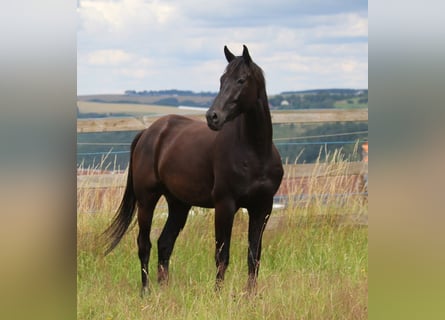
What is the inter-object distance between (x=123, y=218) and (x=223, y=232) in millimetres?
1040

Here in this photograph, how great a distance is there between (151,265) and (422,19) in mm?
4145

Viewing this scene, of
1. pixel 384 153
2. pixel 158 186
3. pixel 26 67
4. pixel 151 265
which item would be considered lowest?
pixel 151 265

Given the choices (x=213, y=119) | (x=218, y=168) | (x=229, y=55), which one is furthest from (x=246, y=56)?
(x=218, y=168)

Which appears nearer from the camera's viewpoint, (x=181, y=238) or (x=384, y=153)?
(x=384, y=153)

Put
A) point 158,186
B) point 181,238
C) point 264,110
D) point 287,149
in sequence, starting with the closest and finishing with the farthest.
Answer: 1. point 264,110
2. point 158,186
3. point 181,238
4. point 287,149

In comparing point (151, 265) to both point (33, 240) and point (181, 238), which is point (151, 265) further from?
point (33, 240)

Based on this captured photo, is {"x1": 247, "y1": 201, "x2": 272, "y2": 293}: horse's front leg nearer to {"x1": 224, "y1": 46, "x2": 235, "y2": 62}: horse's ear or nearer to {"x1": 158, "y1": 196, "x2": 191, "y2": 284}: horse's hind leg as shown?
{"x1": 158, "y1": 196, "x2": 191, "y2": 284}: horse's hind leg

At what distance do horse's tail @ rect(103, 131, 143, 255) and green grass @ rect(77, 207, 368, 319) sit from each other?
200 mm

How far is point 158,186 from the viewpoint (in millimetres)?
4652

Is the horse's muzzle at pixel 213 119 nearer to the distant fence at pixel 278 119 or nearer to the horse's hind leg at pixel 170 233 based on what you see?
the horse's hind leg at pixel 170 233

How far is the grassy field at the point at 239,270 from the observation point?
3279 mm

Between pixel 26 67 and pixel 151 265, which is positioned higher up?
pixel 26 67

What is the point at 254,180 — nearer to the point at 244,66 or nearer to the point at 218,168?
the point at 218,168

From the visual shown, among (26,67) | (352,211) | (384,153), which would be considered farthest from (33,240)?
(352,211)
